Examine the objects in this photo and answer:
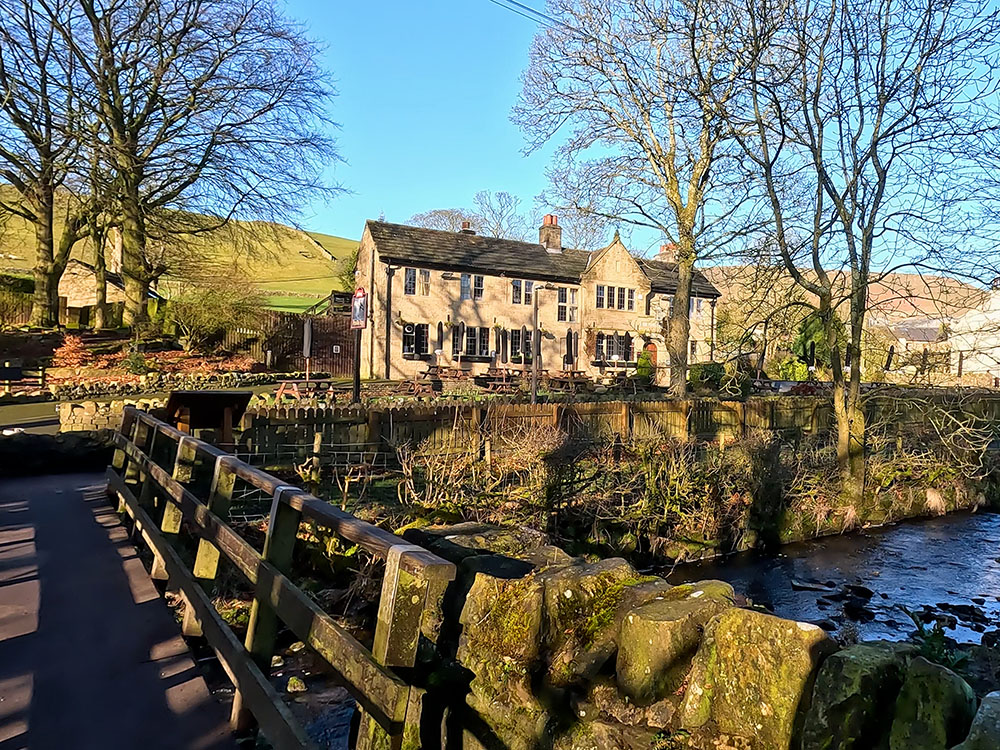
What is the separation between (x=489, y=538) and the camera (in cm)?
582

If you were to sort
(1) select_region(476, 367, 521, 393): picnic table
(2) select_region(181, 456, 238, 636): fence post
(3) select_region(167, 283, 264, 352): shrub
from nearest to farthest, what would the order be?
(2) select_region(181, 456, 238, 636): fence post < (1) select_region(476, 367, 521, 393): picnic table < (3) select_region(167, 283, 264, 352): shrub

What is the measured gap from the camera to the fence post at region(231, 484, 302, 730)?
3.60 meters

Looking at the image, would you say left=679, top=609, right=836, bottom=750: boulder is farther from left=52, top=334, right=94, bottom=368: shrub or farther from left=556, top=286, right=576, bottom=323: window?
left=556, top=286, right=576, bottom=323: window

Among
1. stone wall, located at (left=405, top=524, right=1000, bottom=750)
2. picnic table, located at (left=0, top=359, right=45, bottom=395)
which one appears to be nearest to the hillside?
picnic table, located at (left=0, top=359, right=45, bottom=395)

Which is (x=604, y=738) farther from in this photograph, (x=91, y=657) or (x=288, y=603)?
(x=91, y=657)

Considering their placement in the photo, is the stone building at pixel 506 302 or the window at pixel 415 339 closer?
the stone building at pixel 506 302

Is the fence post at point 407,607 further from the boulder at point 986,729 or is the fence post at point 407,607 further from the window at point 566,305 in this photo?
the window at point 566,305

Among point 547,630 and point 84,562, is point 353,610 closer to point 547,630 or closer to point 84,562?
point 84,562

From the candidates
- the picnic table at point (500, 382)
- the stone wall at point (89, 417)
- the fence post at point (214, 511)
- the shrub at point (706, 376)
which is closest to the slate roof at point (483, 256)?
the shrub at point (706, 376)

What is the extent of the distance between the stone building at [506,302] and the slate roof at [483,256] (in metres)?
0.07

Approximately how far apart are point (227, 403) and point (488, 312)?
27.2 m

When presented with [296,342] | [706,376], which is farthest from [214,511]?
[296,342]

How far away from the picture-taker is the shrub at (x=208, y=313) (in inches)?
1100

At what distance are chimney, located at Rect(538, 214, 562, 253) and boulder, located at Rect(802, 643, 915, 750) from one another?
39.8 metres
